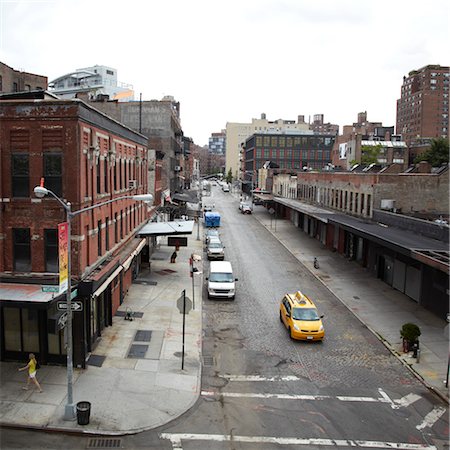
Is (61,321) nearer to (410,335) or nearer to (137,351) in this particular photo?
(137,351)

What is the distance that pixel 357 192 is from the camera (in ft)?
148

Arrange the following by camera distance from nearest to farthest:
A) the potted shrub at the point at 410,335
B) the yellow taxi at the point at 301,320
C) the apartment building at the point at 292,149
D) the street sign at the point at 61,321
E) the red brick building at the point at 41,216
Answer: the street sign at the point at 61,321, the red brick building at the point at 41,216, the potted shrub at the point at 410,335, the yellow taxi at the point at 301,320, the apartment building at the point at 292,149

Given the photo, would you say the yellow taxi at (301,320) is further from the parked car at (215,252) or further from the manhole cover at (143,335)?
the parked car at (215,252)

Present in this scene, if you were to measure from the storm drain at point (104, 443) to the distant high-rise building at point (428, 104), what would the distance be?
557 ft

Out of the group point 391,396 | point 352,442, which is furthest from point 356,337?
point 352,442

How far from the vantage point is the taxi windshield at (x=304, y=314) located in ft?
76.5

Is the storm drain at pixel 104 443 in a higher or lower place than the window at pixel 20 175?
lower

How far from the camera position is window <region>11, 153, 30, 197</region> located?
19203mm

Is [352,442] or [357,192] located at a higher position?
[357,192]

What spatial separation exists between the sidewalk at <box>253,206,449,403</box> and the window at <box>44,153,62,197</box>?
51.9ft

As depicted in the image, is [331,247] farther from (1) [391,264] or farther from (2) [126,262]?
(2) [126,262]

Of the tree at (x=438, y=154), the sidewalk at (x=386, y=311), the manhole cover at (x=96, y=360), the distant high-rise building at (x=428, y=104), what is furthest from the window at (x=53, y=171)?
the distant high-rise building at (x=428, y=104)

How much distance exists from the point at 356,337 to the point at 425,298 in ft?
23.8

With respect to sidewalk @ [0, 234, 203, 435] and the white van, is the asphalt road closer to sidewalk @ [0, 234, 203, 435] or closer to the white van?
sidewalk @ [0, 234, 203, 435]
